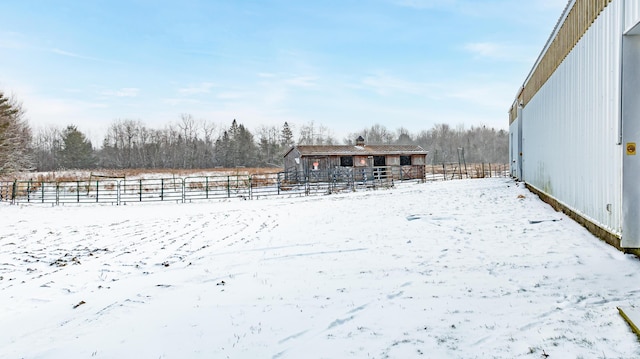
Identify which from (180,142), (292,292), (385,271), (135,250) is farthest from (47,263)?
(180,142)

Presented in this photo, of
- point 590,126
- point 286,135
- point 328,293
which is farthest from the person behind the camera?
point 286,135

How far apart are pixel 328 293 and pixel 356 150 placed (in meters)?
30.6

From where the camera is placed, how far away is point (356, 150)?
34906mm

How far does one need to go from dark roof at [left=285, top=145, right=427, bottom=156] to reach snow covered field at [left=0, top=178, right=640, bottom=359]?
24.1 m

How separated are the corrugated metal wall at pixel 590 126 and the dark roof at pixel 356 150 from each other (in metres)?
23.4

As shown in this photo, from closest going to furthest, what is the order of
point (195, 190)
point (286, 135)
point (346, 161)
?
1. point (195, 190)
2. point (346, 161)
3. point (286, 135)

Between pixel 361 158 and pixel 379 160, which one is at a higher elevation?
pixel 361 158

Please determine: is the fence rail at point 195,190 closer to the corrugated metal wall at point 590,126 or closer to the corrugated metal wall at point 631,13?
the corrugated metal wall at point 590,126

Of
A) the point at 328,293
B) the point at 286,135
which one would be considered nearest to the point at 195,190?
the point at 328,293

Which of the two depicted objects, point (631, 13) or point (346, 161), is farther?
point (346, 161)

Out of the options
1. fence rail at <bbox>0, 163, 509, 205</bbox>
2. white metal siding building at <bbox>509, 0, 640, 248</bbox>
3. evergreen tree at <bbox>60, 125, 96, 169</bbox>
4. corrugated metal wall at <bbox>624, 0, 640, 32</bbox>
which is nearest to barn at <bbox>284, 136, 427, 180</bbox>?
fence rail at <bbox>0, 163, 509, 205</bbox>

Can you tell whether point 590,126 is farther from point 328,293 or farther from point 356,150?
point 356,150

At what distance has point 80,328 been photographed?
3922 mm

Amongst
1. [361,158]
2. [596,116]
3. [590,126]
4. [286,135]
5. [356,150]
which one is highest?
[286,135]
